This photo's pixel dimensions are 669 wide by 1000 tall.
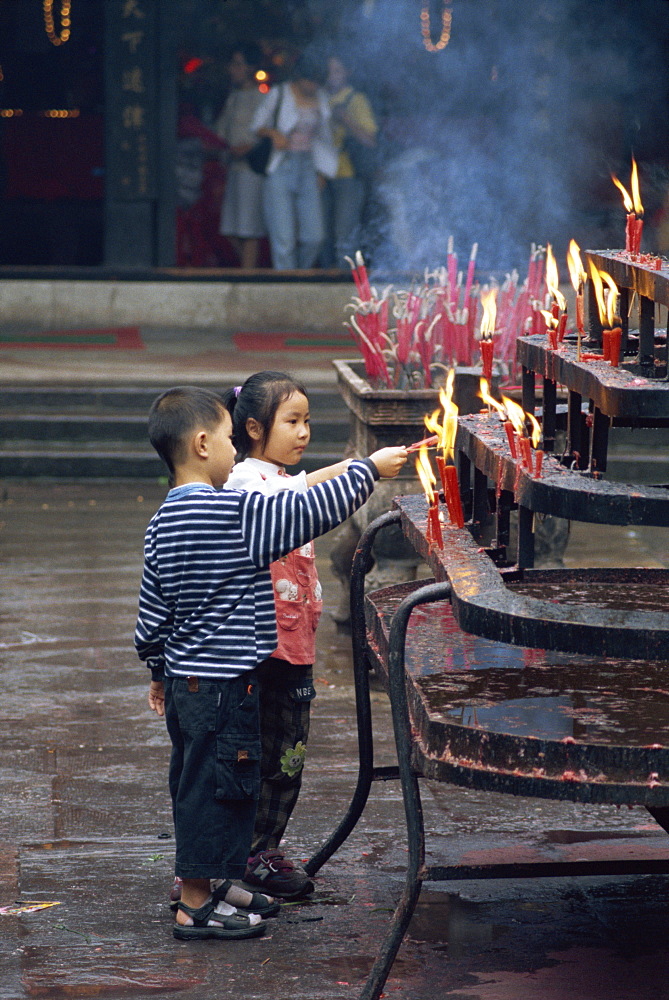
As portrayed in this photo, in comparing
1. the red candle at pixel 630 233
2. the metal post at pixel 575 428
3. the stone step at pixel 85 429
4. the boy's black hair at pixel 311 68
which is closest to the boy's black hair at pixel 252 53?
the boy's black hair at pixel 311 68

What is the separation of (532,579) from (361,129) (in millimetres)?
12081

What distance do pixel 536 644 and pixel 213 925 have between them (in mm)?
1355

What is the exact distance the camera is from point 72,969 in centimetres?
376

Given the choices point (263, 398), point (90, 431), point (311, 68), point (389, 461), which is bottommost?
point (90, 431)

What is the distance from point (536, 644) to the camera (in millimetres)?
3129

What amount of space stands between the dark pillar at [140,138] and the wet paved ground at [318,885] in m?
9.26

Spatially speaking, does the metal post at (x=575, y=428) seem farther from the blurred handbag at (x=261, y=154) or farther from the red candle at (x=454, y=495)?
the blurred handbag at (x=261, y=154)

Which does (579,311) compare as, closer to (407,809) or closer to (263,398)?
(263,398)

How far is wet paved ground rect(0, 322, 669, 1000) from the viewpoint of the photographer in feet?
12.3

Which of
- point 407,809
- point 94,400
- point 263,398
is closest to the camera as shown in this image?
point 407,809

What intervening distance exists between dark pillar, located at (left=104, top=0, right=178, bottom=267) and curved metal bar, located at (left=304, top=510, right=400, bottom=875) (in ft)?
37.2

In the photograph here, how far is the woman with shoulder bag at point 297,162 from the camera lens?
15352mm

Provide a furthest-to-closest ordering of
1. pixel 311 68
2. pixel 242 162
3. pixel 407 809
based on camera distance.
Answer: pixel 242 162, pixel 311 68, pixel 407 809

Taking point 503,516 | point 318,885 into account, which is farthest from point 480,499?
point 318,885
